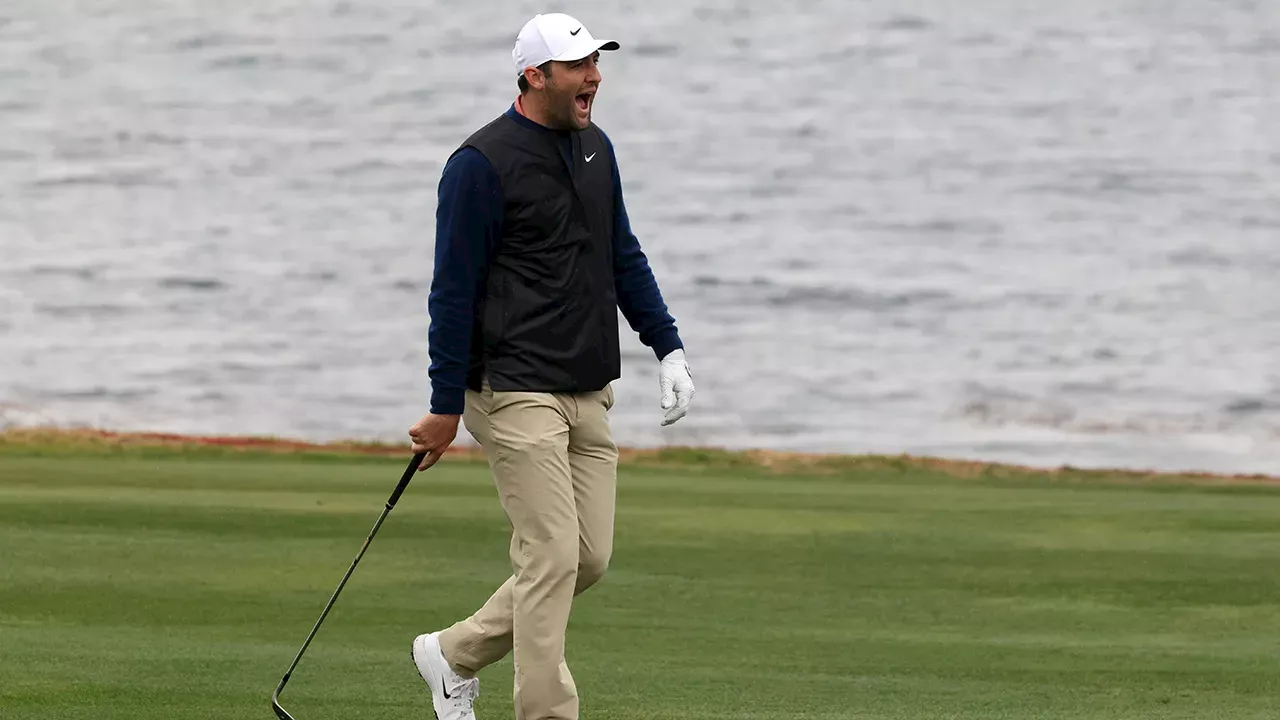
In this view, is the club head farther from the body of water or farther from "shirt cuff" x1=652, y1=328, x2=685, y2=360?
the body of water

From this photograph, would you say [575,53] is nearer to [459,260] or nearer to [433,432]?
[459,260]

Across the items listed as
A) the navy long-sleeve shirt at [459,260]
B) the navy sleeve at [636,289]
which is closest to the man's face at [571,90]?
the navy long-sleeve shirt at [459,260]

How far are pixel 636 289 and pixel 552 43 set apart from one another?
2.38ft

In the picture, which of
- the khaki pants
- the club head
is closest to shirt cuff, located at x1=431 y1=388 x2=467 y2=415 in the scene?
the khaki pants

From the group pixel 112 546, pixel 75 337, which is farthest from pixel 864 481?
pixel 75 337

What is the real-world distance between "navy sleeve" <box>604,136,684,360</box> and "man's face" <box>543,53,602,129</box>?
25 centimetres

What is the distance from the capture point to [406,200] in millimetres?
19406

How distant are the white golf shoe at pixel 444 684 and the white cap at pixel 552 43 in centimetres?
145

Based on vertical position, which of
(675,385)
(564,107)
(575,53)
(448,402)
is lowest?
(675,385)

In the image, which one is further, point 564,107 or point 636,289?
point 636,289

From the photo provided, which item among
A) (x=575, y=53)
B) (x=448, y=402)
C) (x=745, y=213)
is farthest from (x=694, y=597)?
(x=745, y=213)

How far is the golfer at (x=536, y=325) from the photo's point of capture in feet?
15.1

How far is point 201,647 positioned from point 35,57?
1481 cm

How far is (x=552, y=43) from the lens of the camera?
15.0 feet
